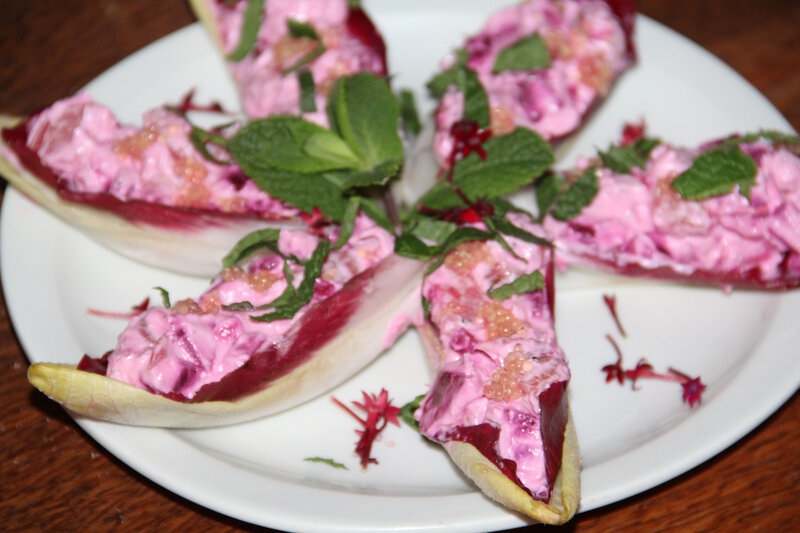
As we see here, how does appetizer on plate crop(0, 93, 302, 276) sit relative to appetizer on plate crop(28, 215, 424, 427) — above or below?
above

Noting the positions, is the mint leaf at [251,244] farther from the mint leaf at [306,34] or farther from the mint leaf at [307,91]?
the mint leaf at [306,34]

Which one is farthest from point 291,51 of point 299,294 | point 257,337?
point 257,337

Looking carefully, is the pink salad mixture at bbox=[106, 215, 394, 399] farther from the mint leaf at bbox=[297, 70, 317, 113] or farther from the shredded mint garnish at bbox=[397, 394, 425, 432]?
the mint leaf at bbox=[297, 70, 317, 113]

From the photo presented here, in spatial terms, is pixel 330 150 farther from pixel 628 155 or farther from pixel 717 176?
pixel 717 176

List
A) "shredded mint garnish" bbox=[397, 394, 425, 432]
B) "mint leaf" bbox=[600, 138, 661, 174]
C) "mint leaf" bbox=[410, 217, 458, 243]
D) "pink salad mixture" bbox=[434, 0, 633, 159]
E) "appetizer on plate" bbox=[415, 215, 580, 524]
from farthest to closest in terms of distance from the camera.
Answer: "pink salad mixture" bbox=[434, 0, 633, 159]
"mint leaf" bbox=[600, 138, 661, 174]
"mint leaf" bbox=[410, 217, 458, 243]
"shredded mint garnish" bbox=[397, 394, 425, 432]
"appetizer on plate" bbox=[415, 215, 580, 524]

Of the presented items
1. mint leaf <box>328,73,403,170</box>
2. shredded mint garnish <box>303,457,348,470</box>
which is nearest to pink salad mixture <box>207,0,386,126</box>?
mint leaf <box>328,73,403,170</box>

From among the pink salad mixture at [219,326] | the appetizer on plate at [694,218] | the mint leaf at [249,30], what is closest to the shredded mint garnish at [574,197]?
the appetizer on plate at [694,218]

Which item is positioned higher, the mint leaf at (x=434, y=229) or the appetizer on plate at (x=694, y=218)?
the mint leaf at (x=434, y=229)
